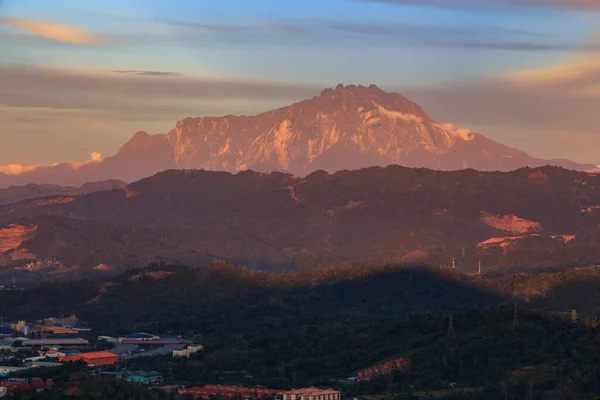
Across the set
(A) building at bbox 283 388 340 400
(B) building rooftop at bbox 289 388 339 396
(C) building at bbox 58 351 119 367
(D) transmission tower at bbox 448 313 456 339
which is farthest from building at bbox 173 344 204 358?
(A) building at bbox 283 388 340 400

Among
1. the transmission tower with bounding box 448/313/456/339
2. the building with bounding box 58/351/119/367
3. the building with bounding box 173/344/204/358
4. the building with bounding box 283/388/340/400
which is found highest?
the transmission tower with bounding box 448/313/456/339

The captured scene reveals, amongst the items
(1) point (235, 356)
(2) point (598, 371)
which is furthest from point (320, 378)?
(2) point (598, 371)

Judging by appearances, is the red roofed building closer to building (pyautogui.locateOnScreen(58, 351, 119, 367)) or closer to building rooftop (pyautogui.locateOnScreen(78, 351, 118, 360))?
building (pyautogui.locateOnScreen(58, 351, 119, 367))

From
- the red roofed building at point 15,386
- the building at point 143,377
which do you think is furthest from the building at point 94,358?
the red roofed building at point 15,386

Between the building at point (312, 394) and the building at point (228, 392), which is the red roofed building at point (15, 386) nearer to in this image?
the building at point (228, 392)

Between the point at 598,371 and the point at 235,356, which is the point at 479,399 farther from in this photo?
the point at 235,356

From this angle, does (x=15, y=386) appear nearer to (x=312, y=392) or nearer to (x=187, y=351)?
(x=312, y=392)
